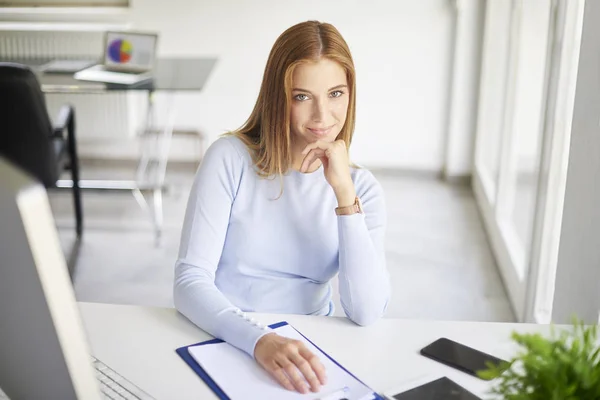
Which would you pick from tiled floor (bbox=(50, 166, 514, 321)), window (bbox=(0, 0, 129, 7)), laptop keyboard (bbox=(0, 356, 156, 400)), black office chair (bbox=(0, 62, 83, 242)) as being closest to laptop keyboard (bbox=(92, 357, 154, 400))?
laptop keyboard (bbox=(0, 356, 156, 400))

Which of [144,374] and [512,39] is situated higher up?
[512,39]

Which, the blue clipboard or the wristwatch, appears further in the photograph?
the wristwatch

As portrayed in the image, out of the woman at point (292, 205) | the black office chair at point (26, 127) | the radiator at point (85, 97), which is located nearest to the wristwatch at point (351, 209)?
the woman at point (292, 205)

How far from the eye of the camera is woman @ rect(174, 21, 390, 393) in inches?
57.6

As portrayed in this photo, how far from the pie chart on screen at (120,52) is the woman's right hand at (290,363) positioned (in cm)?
276

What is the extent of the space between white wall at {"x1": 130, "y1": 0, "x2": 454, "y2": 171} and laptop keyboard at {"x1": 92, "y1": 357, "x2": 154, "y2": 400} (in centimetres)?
362

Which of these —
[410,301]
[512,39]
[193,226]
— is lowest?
[410,301]

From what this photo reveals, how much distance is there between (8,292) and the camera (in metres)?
0.61

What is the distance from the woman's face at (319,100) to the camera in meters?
1.49

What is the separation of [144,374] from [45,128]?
6.75 ft

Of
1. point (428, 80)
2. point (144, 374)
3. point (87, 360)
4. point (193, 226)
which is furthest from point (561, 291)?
point (428, 80)

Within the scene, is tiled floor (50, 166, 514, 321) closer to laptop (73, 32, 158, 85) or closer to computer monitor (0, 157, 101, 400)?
laptop (73, 32, 158, 85)

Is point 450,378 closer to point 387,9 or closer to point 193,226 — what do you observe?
point 193,226

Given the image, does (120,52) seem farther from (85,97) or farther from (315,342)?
(315,342)
